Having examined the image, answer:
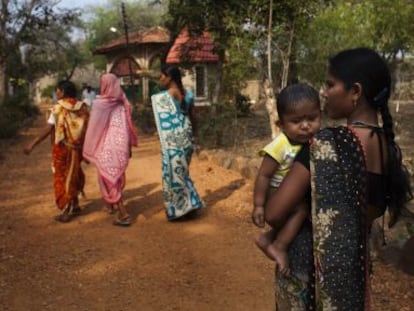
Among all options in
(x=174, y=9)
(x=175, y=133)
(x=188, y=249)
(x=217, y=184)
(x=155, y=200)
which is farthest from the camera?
(x=174, y=9)

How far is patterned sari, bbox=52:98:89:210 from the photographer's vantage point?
6461mm

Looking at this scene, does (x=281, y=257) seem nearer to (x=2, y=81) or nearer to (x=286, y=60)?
(x=286, y=60)

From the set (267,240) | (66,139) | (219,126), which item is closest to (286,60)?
(219,126)

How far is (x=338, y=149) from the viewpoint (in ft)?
6.03

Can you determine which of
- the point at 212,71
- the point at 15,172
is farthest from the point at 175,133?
the point at 212,71

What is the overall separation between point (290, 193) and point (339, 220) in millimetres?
193

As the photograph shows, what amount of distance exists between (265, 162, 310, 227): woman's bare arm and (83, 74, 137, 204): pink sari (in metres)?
4.51

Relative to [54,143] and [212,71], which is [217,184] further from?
[212,71]

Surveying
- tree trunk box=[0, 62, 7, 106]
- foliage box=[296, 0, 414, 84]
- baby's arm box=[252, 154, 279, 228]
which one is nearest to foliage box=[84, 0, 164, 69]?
tree trunk box=[0, 62, 7, 106]

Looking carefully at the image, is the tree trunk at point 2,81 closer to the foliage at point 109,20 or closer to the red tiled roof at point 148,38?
the red tiled roof at point 148,38

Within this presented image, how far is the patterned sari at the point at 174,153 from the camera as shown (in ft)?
20.3

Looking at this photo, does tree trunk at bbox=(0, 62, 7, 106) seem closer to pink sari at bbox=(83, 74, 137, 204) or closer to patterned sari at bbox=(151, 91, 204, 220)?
pink sari at bbox=(83, 74, 137, 204)

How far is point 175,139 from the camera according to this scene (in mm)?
6293

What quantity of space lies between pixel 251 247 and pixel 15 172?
644 cm
